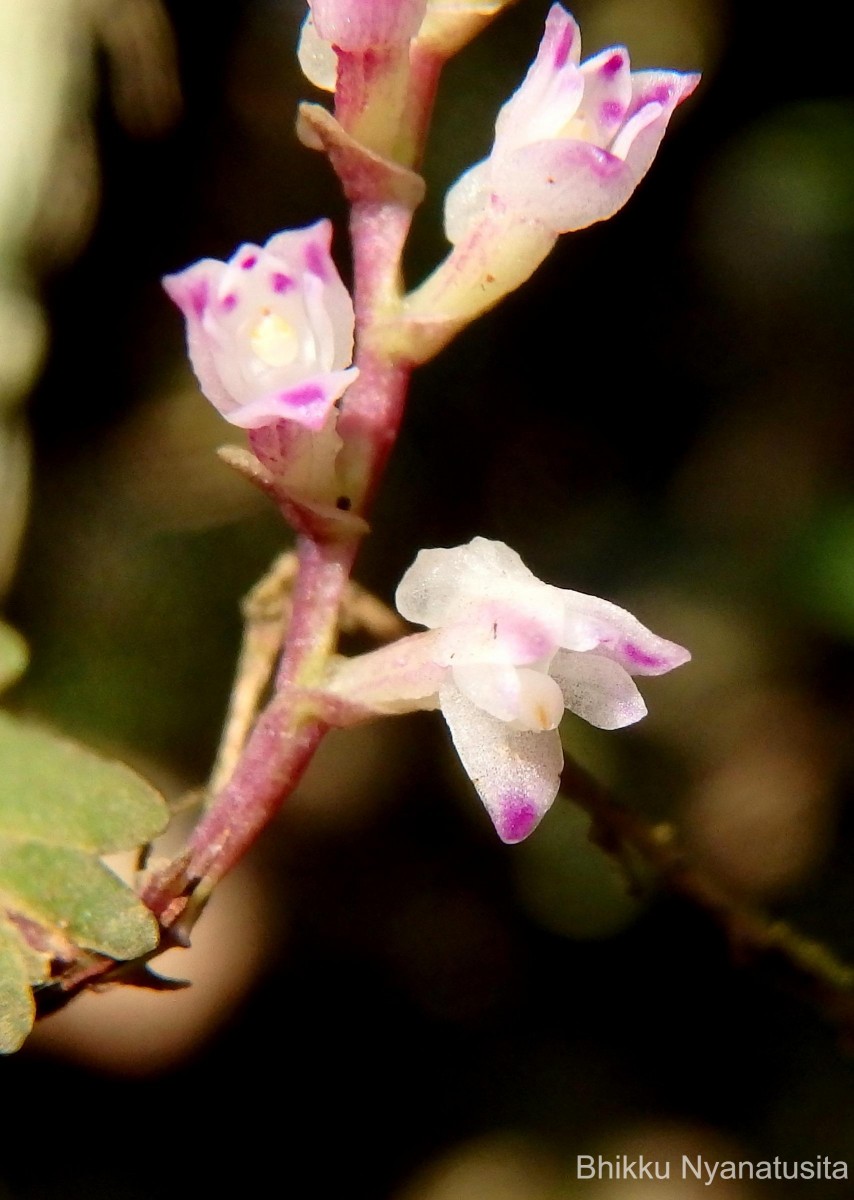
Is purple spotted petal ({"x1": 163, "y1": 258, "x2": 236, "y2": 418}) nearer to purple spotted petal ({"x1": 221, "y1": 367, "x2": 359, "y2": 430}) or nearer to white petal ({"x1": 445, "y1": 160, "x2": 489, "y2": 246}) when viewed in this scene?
purple spotted petal ({"x1": 221, "y1": 367, "x2": 359, "y2": 430})

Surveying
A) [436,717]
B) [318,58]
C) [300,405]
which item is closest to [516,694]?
[300,405]

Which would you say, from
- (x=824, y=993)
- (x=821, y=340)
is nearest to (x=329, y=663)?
(x=824, y=993)

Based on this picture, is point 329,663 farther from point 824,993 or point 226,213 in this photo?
point 226,213

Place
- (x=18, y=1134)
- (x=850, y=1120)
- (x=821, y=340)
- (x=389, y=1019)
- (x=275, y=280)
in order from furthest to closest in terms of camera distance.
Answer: (x=821, y=340)
(x=389, y=1019)
(x=850, y=1120)
(x=18, y=1134)
(x=275, y=280)

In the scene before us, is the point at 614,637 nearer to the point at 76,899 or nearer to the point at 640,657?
the point at 640,657

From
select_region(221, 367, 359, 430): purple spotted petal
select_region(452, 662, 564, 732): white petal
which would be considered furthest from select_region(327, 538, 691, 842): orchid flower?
select_region(221, 367, 359, 430): purple spotted petal
